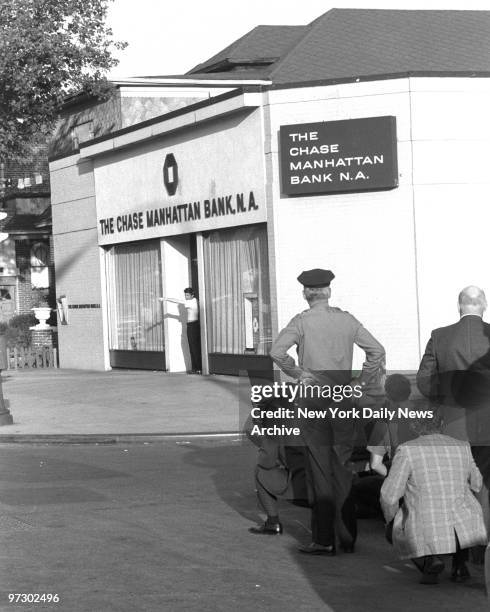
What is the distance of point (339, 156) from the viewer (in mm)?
20891

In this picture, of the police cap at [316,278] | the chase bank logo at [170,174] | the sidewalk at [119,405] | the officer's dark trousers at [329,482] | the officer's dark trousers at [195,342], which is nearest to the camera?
the officer's dark trousers at [329,482]

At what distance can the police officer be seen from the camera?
8094mm

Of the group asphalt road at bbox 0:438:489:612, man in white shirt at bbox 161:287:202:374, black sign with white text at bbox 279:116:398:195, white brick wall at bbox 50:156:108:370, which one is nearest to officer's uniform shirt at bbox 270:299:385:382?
asphalt road at bbox 0:438:489:612

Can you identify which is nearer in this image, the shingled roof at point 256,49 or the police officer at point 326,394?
the police officer at point 326,394

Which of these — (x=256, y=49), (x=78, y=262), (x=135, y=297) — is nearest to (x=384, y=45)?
(x=135, y=297)

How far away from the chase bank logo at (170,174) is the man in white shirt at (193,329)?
2158 mm

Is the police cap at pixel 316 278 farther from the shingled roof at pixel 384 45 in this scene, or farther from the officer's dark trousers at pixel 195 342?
the officer's dark trousers at pixel 195 342

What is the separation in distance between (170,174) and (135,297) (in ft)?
11.4

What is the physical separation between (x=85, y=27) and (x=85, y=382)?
1071 centimetres

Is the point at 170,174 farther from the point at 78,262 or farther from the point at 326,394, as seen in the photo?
the point at 326,394

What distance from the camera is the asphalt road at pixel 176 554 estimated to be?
268 inches

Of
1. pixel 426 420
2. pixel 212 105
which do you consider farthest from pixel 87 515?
pixel 212 105

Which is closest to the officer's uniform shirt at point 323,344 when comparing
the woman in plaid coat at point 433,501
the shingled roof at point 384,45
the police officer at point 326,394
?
the police officer at point 326,394

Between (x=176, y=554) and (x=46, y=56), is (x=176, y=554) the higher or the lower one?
the lower one
